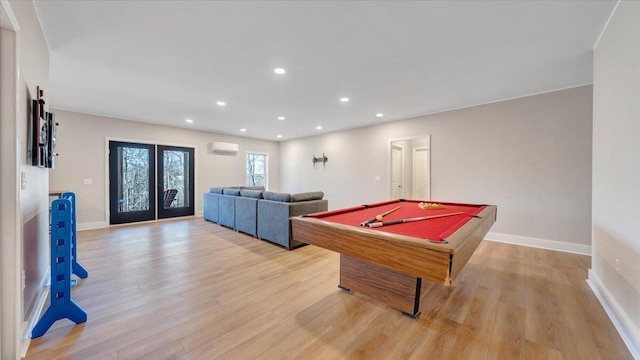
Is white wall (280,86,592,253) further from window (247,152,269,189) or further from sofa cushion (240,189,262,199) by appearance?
window (247,152,269,189)

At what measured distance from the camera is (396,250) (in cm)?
140

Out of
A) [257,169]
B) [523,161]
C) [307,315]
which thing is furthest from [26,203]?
[257,169]

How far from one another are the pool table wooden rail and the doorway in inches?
175

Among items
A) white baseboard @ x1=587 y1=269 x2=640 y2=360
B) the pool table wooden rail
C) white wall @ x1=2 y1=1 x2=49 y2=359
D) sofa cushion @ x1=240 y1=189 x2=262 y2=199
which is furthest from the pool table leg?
sofa cushion @ x1=240 y1=189 x2=262 y2=199

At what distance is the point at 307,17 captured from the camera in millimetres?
2016

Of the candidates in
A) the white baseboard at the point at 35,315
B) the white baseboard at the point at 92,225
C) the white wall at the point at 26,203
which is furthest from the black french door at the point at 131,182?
the white baseboard at the point at 35,315

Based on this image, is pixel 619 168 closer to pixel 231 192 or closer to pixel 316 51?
pixel 316 51

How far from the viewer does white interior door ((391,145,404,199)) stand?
19.5 feet

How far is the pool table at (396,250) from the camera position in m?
1.26

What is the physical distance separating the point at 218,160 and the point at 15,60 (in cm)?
584

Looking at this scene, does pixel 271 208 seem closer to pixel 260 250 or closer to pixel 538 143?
pixel 260 250

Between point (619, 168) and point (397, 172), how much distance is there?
14.4ft

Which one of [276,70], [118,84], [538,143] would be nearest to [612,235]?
[538,143]

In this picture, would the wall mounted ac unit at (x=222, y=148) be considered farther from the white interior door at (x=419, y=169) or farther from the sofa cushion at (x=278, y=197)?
the white interior door at (x=419, y=169)
